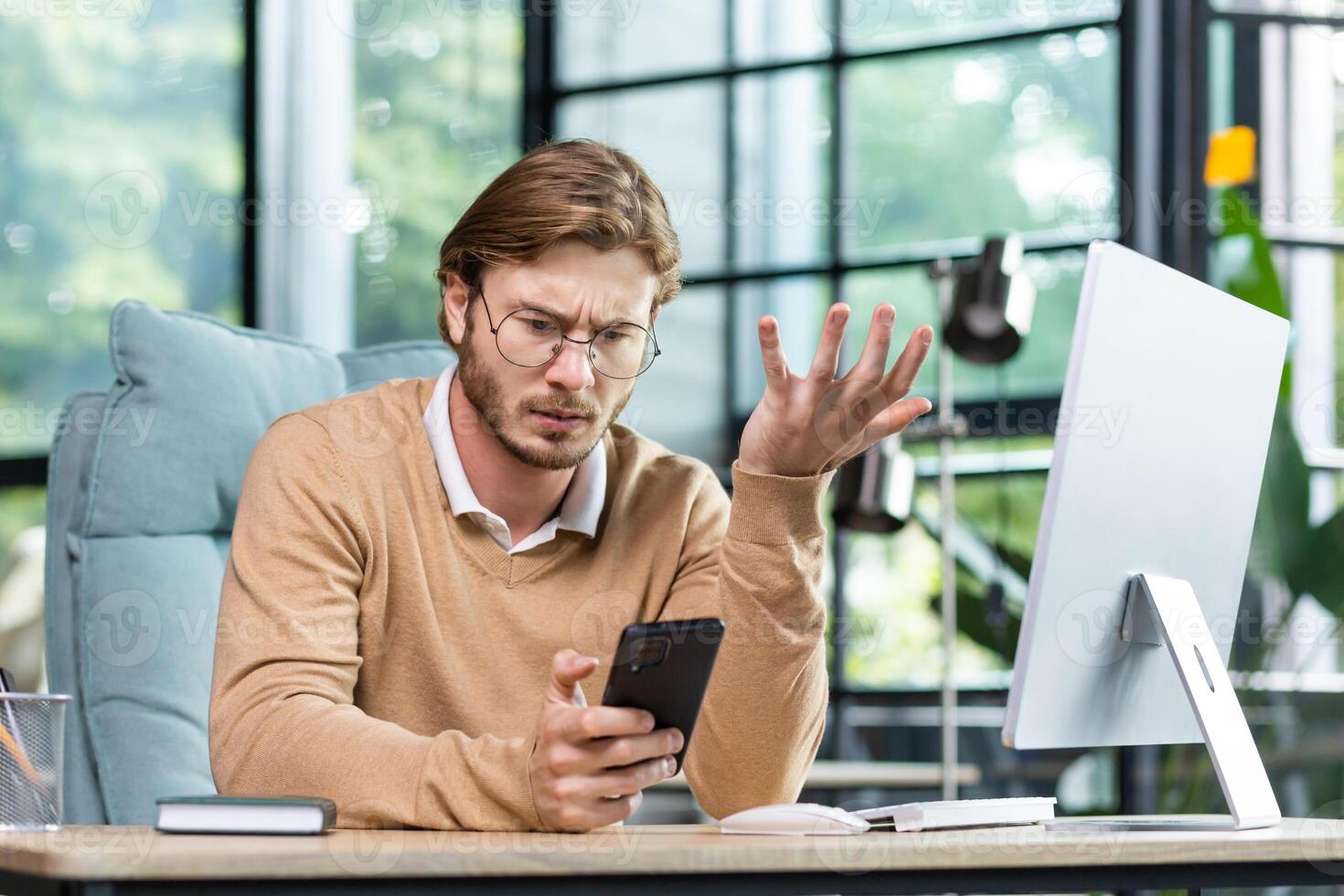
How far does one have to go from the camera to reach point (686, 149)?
4289 mm

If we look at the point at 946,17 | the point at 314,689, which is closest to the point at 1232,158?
the point at 946,17

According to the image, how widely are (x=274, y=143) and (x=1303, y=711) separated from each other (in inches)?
110

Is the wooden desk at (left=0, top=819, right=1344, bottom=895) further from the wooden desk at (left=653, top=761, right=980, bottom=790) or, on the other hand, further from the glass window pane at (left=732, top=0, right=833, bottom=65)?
the glass window pane at (left=732, top=0, right=833, bottom=65)

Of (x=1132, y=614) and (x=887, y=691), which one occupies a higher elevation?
(x=1132, y=614)

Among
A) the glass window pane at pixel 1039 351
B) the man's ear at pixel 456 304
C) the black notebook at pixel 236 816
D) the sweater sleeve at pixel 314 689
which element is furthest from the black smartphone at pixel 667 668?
the glass window pane at pixel 1039 351

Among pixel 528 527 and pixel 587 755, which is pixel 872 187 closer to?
pixel 528 527

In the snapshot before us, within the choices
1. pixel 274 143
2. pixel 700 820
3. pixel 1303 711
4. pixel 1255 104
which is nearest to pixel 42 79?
pixel 274 143

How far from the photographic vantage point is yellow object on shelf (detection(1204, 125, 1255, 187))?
11.6ft

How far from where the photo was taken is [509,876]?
857mm

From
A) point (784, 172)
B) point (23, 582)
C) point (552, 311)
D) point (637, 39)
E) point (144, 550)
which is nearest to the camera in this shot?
point (552, 311)

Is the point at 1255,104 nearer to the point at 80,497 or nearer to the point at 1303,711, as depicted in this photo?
the point at 1303,711

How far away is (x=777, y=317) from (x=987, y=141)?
74 centimetres

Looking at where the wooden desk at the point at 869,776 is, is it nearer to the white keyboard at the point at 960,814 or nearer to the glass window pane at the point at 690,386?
the glass window pane at the point at 690,386

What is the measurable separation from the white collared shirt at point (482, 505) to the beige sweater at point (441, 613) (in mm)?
12
